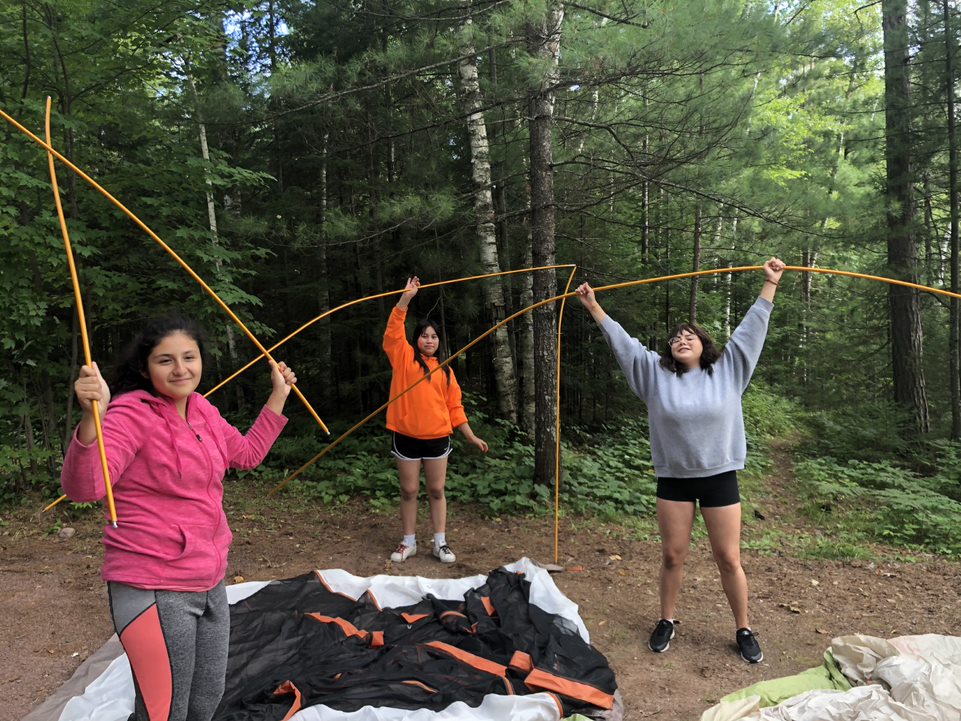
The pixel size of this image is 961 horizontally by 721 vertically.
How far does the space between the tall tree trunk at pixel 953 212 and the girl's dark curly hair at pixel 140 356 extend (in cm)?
898

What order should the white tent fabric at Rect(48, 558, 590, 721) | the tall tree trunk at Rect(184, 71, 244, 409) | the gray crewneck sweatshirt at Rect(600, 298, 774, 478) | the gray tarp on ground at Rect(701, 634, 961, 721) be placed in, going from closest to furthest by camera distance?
the gray tarp on ground at Rect(701, 634, 961, 721) → the white tent fabric at Rect(48, 558, 590, 721) → the gray crewneck sweatshirt at Rect(600, 298, 774, 478) → the tall tree trunk at Rect(184, 71, 244, 409)

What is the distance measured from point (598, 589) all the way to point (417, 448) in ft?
4.98

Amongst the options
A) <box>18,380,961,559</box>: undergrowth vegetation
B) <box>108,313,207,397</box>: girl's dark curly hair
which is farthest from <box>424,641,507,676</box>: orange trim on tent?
<box>18,380,961,559</box>: undergrowth vegetation

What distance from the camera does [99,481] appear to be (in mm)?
1538

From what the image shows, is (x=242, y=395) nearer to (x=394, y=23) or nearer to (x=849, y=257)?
(x=394, y=23)

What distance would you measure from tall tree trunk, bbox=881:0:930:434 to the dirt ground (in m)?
4.08

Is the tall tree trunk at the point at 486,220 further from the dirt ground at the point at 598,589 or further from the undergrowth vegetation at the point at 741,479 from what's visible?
the dirt ground at the point at 598,589

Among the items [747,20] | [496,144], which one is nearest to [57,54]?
[496,144]

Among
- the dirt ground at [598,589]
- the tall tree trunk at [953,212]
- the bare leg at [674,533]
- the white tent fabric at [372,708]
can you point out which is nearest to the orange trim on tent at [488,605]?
the white tent fabric at [372,708]

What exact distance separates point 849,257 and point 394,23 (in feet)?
54.9

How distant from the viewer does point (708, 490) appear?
294cm

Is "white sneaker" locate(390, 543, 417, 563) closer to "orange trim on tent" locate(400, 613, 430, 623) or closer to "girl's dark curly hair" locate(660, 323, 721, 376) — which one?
"orange trim on tent" locate(400, 613, 430, 623)

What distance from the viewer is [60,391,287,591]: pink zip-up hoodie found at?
160 cm

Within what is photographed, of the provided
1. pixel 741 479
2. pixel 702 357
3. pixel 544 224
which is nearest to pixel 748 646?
pixel 702 357
